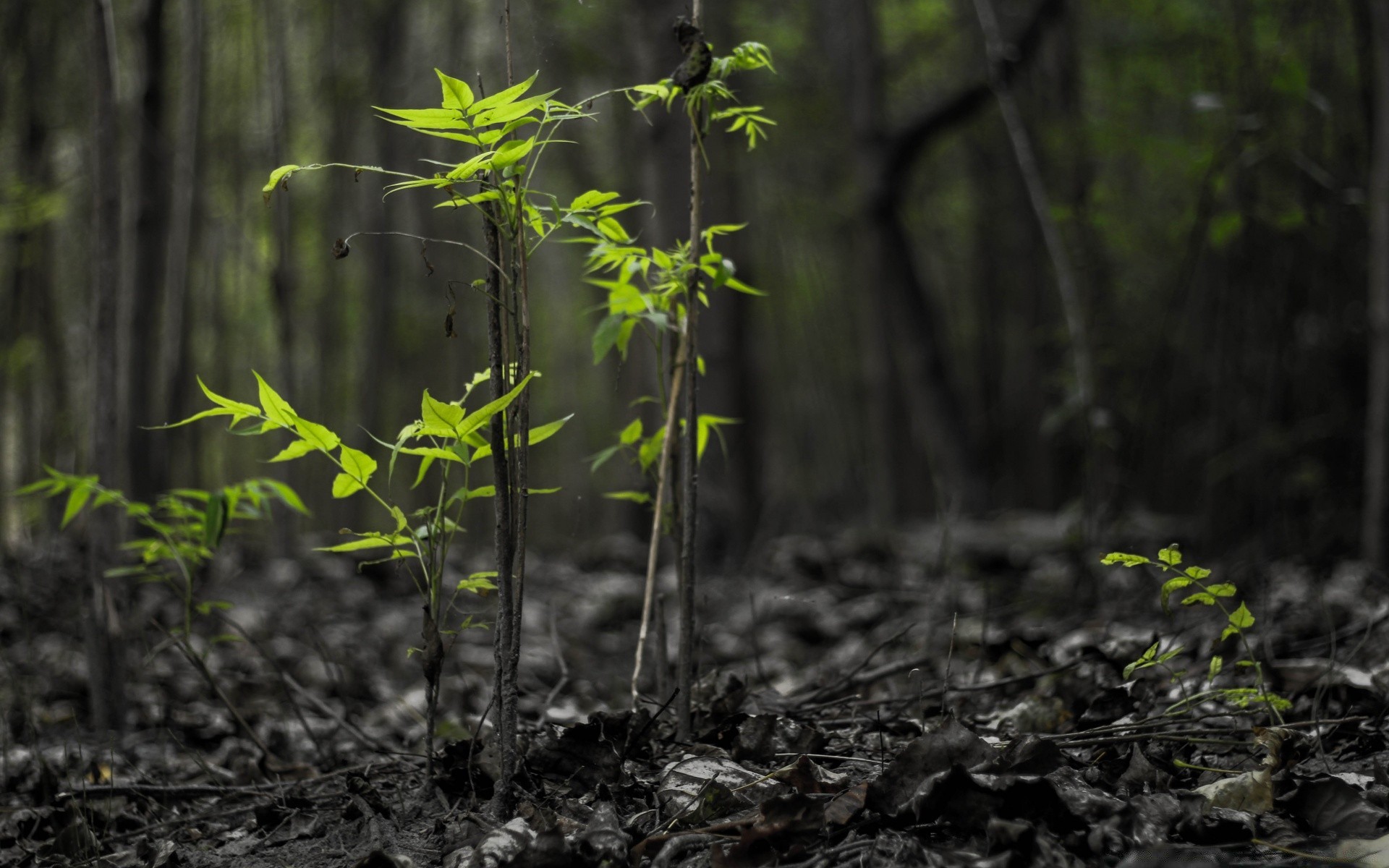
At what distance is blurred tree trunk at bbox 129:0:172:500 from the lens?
4.37 metres

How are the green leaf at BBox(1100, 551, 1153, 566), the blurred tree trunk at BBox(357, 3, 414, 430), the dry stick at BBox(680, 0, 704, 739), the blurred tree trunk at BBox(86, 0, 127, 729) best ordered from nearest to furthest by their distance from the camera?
the green leaf at BBox(1100, 551, 1153, 566), the dry stick at BBox(680, 0, 704, 739), the blurred tree trunk at BBox(86, 0, 127, 729), the blurred tree trunk at BBox(357, 3, 414, 430)

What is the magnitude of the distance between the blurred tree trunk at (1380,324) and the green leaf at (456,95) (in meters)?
3.28

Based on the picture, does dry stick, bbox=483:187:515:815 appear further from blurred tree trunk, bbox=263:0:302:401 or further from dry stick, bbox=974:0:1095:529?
blurred tree trunk, bbox=263:0:302:401

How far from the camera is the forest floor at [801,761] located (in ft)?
4.35

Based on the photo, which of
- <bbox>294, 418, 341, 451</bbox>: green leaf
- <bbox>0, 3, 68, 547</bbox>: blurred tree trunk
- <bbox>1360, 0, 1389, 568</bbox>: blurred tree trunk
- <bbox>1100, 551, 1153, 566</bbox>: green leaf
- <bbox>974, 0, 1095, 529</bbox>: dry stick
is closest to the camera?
<bbox>294, 418, 341, 451</bbox>: green leaf

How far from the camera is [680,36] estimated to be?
5.19ft

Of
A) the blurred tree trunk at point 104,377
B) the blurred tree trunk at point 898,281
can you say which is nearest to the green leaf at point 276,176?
the blurred tree trunk at point 104,377

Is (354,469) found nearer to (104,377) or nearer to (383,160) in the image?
(104,377)

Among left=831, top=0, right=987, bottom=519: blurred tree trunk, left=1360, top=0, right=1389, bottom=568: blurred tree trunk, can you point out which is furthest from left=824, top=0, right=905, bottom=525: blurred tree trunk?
left=1360, top=0, right=1389, bottom=568: blurred tree trunk

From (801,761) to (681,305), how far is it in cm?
81

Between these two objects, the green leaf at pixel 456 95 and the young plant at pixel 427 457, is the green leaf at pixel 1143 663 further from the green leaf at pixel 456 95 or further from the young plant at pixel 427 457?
the green leaf at pixel 456 95

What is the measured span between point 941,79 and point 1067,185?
28.0 feet

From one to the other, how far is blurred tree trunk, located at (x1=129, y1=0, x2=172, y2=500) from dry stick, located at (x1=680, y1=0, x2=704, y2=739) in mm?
3452

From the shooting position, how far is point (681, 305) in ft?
5.74
